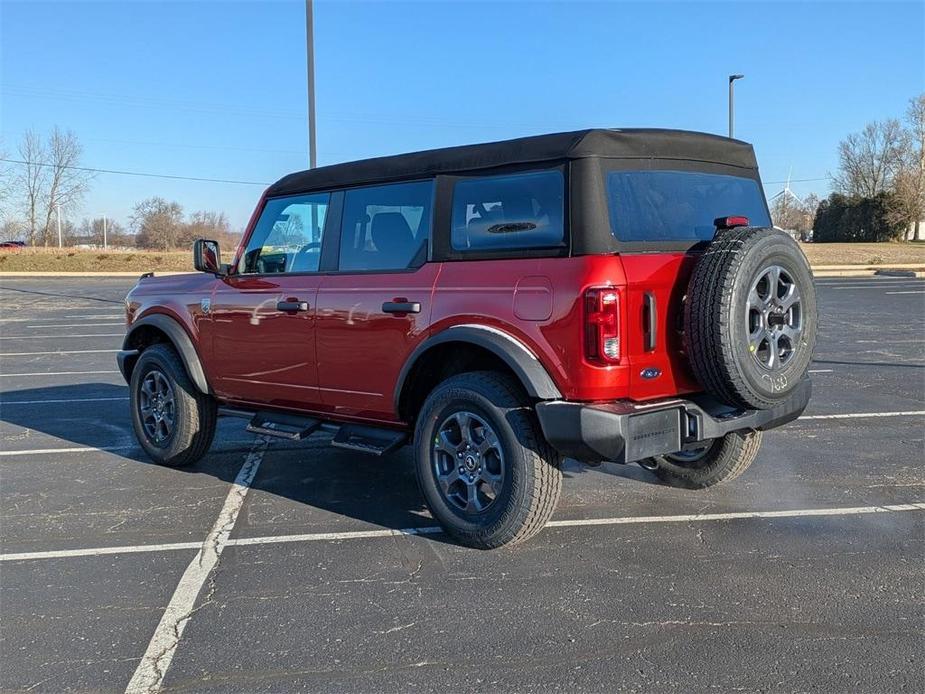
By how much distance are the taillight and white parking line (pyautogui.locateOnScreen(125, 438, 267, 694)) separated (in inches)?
83.5

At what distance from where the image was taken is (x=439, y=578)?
3.79 m

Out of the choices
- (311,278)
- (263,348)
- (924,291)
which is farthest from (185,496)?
(924,291)

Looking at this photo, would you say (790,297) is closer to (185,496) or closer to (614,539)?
(614,539)

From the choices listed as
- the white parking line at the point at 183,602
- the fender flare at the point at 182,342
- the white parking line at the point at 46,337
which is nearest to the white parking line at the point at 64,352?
the white parking line at the point at 46,337

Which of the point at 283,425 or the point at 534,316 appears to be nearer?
the point at 534,316

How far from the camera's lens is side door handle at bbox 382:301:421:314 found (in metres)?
4.30

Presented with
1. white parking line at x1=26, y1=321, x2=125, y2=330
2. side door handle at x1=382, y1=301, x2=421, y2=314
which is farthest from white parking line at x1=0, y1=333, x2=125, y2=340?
side door handle at x1=382, y1=301, x2=421, y2=314

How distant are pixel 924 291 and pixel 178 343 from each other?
2238 centimetres

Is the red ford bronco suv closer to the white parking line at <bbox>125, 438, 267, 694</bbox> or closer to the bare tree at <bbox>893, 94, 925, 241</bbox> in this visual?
the white parking line at <bbox>125, 438, 267, 694</bbox>

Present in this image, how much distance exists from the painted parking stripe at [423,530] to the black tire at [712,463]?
0.40m

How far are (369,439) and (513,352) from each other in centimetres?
126

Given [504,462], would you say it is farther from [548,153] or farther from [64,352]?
[64,352]

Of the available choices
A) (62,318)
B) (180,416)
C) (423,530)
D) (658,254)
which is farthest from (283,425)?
(62,318)

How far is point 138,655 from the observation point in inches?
123
